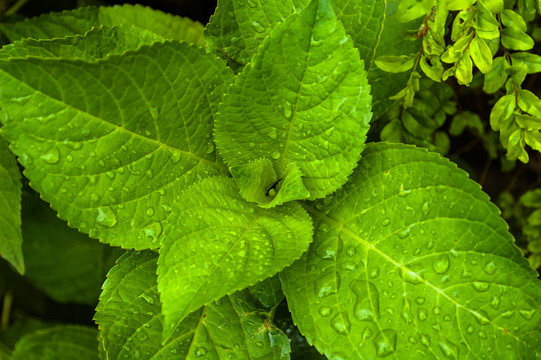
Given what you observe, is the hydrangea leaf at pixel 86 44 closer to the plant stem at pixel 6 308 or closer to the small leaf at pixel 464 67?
the small leaf at pixel 464 67

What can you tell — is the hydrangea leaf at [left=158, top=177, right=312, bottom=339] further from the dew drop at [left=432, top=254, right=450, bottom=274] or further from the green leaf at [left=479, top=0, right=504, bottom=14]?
the green leaf at [left=479, top=0, right=504, bottom=14]

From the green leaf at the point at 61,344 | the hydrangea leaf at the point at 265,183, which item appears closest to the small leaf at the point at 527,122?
the hydrangea leaf at the point at 265,183

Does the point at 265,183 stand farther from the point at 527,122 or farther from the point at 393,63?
the point at 527,122

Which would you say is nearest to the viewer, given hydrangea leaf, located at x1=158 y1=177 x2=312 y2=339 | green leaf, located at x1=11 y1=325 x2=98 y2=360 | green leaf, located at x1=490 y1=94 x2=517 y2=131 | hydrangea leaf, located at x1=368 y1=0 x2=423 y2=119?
hydrangea leaf, located at x1=158 y1=177 x2=312 y2=339

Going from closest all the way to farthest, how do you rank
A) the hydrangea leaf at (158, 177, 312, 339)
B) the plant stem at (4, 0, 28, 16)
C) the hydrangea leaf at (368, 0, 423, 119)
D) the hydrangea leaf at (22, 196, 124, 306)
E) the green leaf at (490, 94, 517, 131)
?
the hydrangea leaf at (158, 177, 312, 339)
the green leaf at (490, 94, 517, 131)
the hydrangea leaf at (368, 0, 423, 119)
the plant stem at (4, 0, 28, 16)
the hydrangea leaf at (22, 196, 124, 306)

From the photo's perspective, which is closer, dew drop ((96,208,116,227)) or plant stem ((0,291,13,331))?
dew drop ((96,208,116,227))

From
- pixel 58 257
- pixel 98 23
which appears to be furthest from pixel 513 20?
pixel 58 257

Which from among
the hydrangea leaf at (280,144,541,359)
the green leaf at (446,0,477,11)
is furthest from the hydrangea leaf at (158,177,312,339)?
the green leaf at (446,0,477,11)

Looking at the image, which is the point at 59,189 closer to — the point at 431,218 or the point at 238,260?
the point at 238,260
